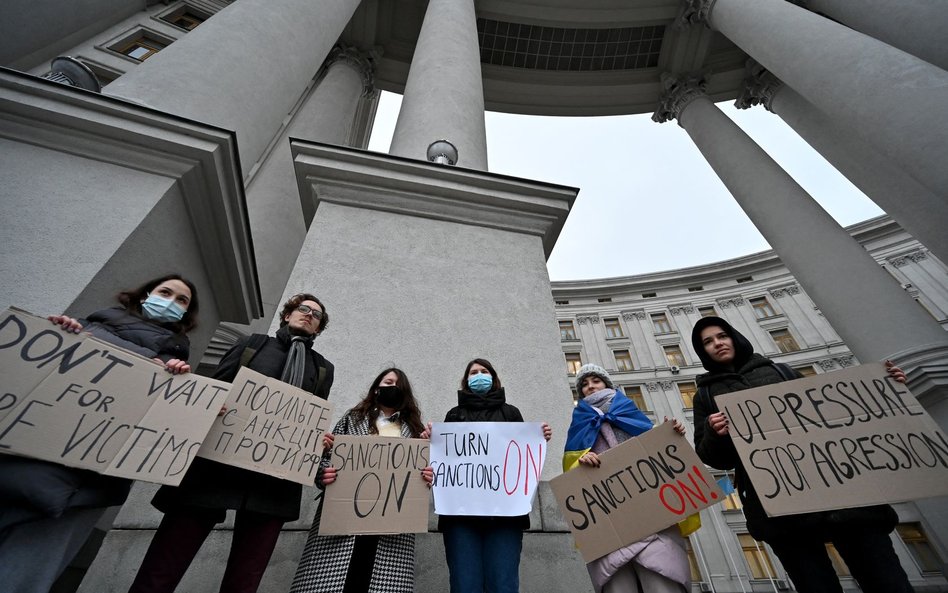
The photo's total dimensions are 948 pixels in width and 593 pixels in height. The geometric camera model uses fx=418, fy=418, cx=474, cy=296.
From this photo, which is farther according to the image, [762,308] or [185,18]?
[762,308]

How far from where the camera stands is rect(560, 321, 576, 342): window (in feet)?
104

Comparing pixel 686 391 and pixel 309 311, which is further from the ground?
pixel 686 391

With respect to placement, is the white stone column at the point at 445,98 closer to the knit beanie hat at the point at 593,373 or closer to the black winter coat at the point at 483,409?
the knit beanie hat at the point at 593,373

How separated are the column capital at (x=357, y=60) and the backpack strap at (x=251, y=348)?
43.2 feet

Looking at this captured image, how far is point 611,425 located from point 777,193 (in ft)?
33.6

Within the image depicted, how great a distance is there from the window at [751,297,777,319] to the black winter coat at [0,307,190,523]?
112 feet

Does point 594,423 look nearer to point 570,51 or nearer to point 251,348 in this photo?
point 251,348

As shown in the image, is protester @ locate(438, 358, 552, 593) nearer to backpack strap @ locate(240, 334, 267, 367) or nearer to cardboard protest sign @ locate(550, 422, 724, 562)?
cardboard protest sign @ locate(550, 422, 724, 562)

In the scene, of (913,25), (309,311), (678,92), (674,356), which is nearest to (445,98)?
(309,311)

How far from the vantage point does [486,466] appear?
2410 millimetres

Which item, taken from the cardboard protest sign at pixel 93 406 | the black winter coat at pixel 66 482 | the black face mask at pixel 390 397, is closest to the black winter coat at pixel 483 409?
the black face mask at pixel 390 397

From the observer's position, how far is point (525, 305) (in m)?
4.03

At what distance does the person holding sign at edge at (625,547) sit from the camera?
2146 mm

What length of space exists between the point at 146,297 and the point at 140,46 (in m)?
14.9
